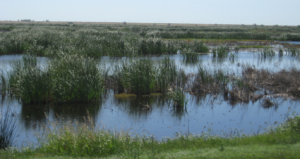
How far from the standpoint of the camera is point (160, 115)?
12.6 meters

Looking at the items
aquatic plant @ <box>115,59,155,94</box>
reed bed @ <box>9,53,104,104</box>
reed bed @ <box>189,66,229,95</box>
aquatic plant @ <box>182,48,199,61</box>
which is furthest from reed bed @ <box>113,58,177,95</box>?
aquatic plant @ <box>182,48,199,61</box>

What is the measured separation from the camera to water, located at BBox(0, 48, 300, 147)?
420 inches

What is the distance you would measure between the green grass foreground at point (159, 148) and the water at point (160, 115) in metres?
2.20

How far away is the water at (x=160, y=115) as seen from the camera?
35.0 ft

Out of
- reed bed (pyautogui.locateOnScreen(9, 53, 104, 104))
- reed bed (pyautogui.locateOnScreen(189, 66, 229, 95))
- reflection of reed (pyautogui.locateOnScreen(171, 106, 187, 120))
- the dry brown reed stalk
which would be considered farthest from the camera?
reed bed (pyautogui.locateOnScreen(189, 66, 229, 95))

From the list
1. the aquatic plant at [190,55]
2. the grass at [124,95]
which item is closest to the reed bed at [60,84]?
the grass at [124,95]

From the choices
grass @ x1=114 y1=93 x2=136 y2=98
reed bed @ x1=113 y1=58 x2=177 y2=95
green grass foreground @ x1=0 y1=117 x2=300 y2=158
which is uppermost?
reed bed @ x1=113 y1=58 x2=177 y2=95

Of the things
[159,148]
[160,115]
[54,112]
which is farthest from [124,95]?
[159,148]

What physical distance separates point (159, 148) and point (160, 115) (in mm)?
5285

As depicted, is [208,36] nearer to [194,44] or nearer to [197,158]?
[194,44]

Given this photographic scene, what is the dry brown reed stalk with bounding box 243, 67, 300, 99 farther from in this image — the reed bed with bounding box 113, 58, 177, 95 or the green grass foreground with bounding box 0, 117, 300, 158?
the green grass foreground with bounding box 0, 117, 300, 158

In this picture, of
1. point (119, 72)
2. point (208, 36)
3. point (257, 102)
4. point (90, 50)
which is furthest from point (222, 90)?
point (208, 36)

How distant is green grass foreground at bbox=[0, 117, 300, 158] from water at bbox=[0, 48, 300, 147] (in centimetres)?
220

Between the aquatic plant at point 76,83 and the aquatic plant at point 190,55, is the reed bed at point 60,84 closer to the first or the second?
the aquatic plant at point 76,83
